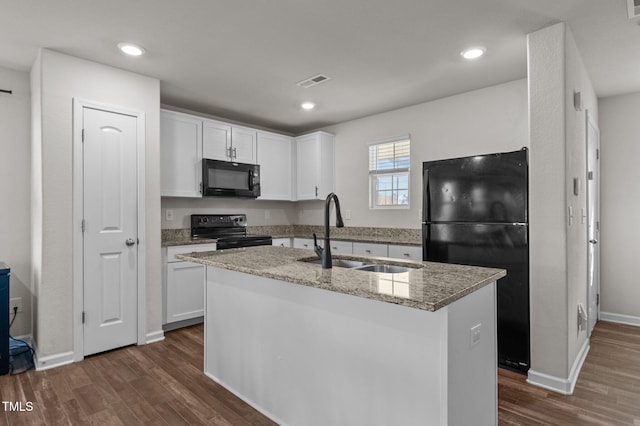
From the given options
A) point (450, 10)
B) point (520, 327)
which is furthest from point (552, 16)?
point (520, 327)

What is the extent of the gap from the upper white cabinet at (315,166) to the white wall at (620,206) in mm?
3208

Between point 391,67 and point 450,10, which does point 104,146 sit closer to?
point 391,67

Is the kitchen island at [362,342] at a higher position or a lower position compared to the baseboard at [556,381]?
higher

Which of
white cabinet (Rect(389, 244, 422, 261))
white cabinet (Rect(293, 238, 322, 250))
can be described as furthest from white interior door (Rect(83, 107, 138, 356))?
white cabinet (Rect(389, 244, 422, 261))

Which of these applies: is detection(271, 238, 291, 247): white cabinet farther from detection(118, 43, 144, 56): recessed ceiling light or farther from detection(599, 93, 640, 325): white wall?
detection(599, 93, 640, 325): white wall

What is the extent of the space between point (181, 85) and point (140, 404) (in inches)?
111

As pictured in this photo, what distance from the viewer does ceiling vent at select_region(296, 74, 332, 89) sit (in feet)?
11.0

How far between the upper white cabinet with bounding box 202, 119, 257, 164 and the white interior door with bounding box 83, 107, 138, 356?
102 centimetres

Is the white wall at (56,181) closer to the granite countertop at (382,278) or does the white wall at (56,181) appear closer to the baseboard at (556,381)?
the granite countertop at (382,278)

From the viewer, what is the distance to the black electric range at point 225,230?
4.19 meters

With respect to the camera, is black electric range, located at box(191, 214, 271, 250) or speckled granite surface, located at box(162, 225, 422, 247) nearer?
speckled granite surface, located at box(162, 225, 422, 247)

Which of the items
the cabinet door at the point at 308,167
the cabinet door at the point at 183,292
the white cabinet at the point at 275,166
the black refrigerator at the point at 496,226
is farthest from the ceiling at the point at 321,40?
the cabinet door at the point at 183,292

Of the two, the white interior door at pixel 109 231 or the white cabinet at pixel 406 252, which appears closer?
the white interior door at pixel 109 231

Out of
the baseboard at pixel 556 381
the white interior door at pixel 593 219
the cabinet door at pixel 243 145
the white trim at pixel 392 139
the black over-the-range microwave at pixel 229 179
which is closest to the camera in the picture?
the baseboard at pixel 556 381
